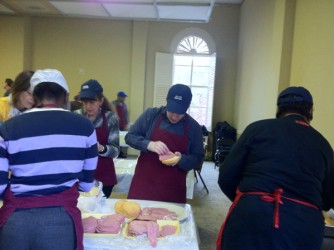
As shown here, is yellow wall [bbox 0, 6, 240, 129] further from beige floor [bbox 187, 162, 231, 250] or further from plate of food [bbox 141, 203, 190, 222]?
plate of food [bbox 141, 203, 190, 222]

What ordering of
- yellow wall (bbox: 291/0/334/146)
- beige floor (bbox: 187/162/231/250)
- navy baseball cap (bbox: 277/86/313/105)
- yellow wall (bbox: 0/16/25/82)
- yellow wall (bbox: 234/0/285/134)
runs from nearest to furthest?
navy baseball cap (bbox: 277/86/313/105)
yellow wall (bbox: 291/0/334/146)
beige floor (bbox: 187/162/231/250)
yellow wall (bbox: 234/0/285/134)
yellow wall (bbox: 0/16/25/82)

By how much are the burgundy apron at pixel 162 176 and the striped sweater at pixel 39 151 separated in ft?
2.79

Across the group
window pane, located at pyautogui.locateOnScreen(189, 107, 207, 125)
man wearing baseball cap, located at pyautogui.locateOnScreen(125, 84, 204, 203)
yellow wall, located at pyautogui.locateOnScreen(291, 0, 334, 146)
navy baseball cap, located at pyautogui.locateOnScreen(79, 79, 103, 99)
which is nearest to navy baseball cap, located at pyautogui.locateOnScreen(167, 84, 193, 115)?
man wearing baseball cap, located at pyautogui.locateOnScreen(125, 84, 204, 203)

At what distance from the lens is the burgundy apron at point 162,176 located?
205cm

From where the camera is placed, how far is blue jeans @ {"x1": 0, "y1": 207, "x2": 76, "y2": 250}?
117 centimetres

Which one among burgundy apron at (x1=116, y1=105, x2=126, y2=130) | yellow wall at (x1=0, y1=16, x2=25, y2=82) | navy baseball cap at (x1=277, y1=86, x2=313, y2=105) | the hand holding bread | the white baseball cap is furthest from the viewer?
yellow wall at (x1=0, y1=16, x2=25, y2=82)

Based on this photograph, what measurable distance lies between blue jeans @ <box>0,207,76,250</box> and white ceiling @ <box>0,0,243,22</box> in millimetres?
4996

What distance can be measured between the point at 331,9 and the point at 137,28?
5395mm

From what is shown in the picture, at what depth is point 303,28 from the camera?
353cm

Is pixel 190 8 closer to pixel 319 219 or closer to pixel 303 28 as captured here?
pixel 303 28

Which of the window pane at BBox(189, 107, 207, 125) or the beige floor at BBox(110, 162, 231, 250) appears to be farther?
the window pane at BBox(189, 107, 207, 125)

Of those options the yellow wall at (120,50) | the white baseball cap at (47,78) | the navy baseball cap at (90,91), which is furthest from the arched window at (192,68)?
the white baseball cap at (47,78)

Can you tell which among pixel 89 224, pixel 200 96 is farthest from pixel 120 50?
pixel 89 224

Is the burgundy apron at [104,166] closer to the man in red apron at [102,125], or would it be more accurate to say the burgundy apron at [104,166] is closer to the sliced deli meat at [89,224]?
the man in red apron at [102,125]
